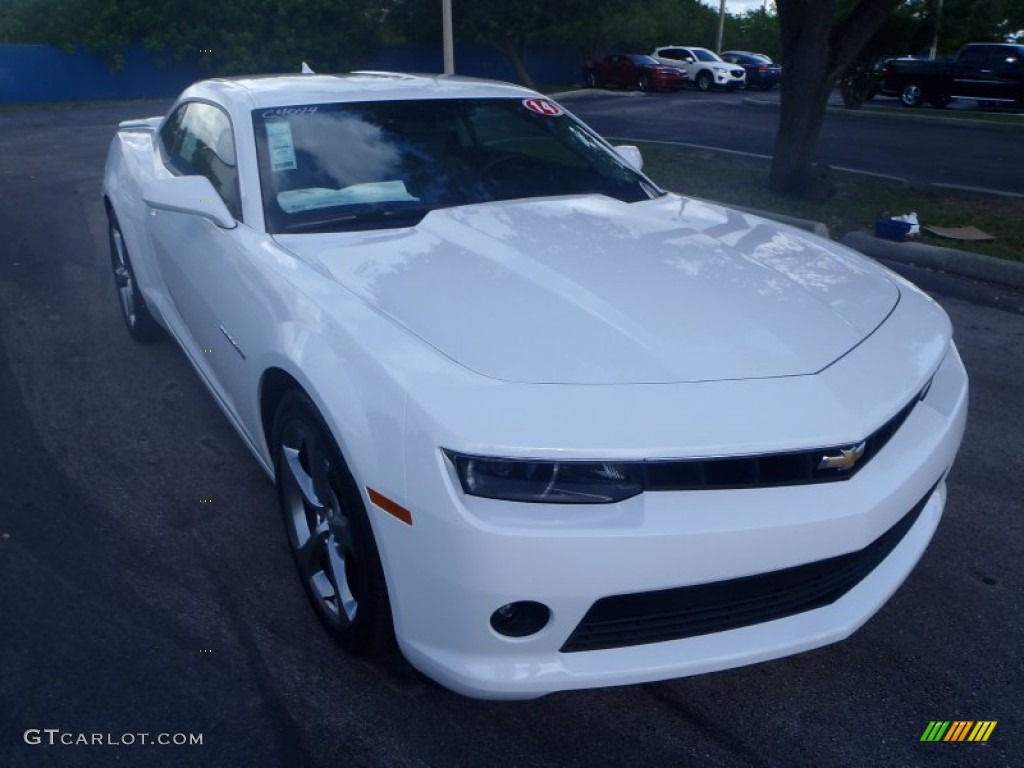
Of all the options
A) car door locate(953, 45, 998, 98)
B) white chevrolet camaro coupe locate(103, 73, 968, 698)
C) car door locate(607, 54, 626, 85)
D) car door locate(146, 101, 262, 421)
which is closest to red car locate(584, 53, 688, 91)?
car door locate(607, 54, 626, 85)

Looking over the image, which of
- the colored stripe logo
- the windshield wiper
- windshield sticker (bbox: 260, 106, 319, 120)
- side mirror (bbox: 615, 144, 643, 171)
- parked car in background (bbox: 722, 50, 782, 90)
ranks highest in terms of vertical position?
windshield sticker (bbox: 260, 106, 319, 120)

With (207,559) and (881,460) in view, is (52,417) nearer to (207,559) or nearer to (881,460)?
(207,559)

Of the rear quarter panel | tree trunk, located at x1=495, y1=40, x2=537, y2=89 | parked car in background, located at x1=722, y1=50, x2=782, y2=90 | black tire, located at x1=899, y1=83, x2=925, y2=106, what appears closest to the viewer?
the rear quarter panel

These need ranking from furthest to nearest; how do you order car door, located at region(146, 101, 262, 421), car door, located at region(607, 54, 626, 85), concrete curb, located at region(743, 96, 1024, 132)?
car door, located at region(607, 54, 626, 85) < concrete curb, located at region(743, 96, 1024, 132) < car door, located at region(146, 101, 262, 421)

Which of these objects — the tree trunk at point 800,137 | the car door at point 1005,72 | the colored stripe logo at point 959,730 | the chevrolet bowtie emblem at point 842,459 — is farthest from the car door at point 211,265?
the car door at point 1005,72

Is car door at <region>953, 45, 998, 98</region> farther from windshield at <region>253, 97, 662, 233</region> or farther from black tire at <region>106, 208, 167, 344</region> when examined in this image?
black tire at <region>106, 208, 167, 344</region>

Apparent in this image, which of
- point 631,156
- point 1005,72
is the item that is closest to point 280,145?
point 631,156

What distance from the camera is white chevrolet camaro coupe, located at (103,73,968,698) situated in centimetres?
217

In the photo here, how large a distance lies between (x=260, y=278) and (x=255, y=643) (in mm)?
1145

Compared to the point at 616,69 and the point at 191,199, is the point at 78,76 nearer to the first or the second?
the point at 616,69

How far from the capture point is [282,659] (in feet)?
9.26

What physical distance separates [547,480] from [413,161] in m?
1.94

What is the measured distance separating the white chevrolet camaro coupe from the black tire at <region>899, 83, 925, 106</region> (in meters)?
25.3

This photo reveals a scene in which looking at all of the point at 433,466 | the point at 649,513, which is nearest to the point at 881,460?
the point at 649,513
